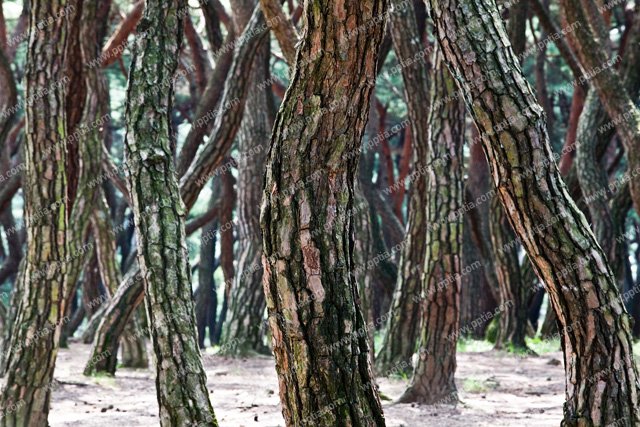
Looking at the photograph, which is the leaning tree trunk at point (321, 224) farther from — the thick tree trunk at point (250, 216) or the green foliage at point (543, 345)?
the green foliage at point (543, 345)

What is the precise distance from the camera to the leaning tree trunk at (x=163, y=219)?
3.14 m

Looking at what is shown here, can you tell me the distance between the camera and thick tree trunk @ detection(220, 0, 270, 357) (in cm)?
788

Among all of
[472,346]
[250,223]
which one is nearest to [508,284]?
[472,346]

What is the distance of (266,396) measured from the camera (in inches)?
213

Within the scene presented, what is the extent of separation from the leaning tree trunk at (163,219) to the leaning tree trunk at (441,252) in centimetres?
197

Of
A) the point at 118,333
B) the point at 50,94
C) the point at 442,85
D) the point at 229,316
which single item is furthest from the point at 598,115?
the point at 50,94

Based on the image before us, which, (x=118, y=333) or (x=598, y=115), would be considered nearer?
(x=118, y=333)

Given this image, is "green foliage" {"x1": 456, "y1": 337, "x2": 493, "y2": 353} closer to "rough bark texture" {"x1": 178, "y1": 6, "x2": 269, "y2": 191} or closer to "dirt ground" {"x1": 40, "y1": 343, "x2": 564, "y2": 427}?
"dirt ground" {"x1": 40, "y1": 343, "x2": 564, "y2": 427}

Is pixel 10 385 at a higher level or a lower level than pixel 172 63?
lower

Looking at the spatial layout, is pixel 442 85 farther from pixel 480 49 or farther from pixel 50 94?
pixel 50 94

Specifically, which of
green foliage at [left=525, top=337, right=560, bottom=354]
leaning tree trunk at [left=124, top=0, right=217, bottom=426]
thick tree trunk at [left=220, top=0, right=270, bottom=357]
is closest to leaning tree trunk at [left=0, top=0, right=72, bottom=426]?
leaning tree trunk at [left=124, top=0, right=217, bottom=426]

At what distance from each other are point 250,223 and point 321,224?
5.86 m

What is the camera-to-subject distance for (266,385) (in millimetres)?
6059

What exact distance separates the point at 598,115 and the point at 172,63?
5.84 m
